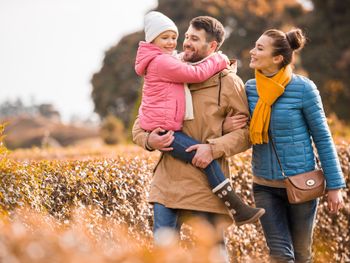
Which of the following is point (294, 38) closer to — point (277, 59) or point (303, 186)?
point (277, 59)

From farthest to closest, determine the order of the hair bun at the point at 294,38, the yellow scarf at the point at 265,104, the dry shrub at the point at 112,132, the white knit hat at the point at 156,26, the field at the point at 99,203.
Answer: the dry shrub at the point at 112,132
the hair bun at the point at 294,38
the yellow scarf at the point at 265,104
the white knit hat at the point at 156,26
the field at the point at 99,203

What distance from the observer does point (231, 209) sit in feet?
14.3

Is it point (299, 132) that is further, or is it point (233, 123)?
point (299, 132)

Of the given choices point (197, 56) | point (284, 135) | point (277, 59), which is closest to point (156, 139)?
point (197, 56)

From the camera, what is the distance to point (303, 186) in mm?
4629

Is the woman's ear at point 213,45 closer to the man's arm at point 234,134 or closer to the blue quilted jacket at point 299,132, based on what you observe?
the man's arm at point 234,134

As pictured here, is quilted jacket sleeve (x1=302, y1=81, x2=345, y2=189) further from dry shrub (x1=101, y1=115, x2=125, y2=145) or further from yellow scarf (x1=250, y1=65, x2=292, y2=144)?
dry shrub (x1=101, y1=115, x2=125, y2=145)

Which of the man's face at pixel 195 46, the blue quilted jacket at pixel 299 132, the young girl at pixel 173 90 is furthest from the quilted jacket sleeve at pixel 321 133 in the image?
the man's face at pixel 195 46

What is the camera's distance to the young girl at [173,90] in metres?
4.32

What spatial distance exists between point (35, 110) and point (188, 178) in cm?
5640

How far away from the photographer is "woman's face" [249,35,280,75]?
15.3 ft

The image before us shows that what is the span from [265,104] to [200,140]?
0.52 m

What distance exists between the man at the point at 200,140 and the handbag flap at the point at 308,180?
1.43ft

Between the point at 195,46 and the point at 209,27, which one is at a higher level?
the point at 209,27
